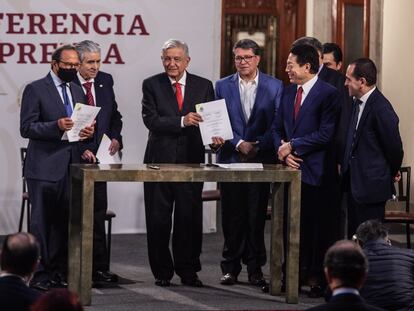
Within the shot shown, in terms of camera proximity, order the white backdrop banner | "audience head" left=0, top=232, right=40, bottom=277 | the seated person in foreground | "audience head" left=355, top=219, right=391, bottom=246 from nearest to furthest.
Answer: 1. "audience head" left=0, top=232, right=40, bottom=277
2. the seated person in foreground
3. "audience head" left=355, top=219, right=391, bottom=246
4. the white backdrop banner

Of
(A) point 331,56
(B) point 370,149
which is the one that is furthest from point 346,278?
(A) point 331,56

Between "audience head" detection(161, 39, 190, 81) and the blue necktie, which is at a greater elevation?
"audience head" detection(161, 39, 190, 81)

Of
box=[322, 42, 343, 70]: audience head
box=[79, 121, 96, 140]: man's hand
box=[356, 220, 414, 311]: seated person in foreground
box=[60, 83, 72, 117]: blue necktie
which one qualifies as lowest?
box=[356, 220, 414, 311]: seated person in foreground

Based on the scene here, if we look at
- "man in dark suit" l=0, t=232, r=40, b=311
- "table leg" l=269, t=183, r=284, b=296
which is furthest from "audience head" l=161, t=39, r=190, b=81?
"man in dark suit" l=0, t=232, r=40, b=311

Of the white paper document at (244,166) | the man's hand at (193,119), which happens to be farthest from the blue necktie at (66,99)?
the white paper document at (244,166)

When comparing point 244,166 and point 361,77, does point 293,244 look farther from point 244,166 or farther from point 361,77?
point 361,77

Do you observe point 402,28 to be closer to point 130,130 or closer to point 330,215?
point 130,130

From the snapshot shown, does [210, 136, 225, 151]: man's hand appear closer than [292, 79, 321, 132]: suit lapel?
No

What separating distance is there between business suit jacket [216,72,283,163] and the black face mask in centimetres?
106

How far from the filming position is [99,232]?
311 inches

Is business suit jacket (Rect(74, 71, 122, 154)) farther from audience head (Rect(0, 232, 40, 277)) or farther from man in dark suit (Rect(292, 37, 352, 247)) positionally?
audience head (Rect(0, 232, 40, 277))

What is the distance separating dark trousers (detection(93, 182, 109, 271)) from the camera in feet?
25.8

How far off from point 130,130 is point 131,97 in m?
0.29

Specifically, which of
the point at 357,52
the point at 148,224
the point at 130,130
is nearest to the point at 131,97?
the point at 130,130
